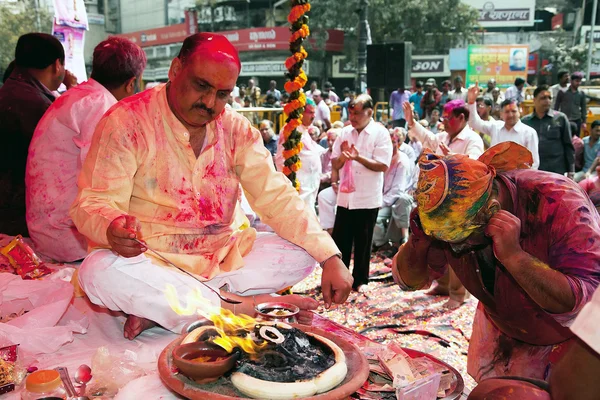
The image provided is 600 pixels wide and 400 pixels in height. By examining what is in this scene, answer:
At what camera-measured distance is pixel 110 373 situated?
2402 mm

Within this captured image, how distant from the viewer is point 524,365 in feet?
8.87

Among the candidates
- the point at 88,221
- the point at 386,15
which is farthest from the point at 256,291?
the point at 386,15

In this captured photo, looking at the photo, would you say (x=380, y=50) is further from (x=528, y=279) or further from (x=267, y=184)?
(x=528, y=279)

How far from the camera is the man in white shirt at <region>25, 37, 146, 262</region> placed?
3.87m

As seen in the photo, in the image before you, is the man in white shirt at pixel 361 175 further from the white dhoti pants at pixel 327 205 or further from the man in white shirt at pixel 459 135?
the white dhoti pants at pixel 327 205

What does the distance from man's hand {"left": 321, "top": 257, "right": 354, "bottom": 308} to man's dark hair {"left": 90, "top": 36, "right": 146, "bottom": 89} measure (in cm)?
225

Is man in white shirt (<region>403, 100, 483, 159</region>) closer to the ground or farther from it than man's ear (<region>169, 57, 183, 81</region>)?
closer to the ground

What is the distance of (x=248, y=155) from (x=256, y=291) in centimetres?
79

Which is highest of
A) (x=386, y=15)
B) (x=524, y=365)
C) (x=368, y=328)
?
(x=386, y=15)

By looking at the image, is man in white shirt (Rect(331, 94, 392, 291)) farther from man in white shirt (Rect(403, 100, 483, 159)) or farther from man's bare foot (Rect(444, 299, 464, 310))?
man's bare foot (Rect(444, 299, 464, 310))

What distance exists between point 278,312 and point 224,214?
76cm

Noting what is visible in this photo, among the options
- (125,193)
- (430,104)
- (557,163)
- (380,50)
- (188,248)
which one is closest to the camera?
(125,193)

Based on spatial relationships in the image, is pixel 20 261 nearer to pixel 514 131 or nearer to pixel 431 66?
pixel 514 131

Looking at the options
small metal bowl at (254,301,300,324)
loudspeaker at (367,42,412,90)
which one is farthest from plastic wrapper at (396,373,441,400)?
loudspeaker at (367,42,412,90)
